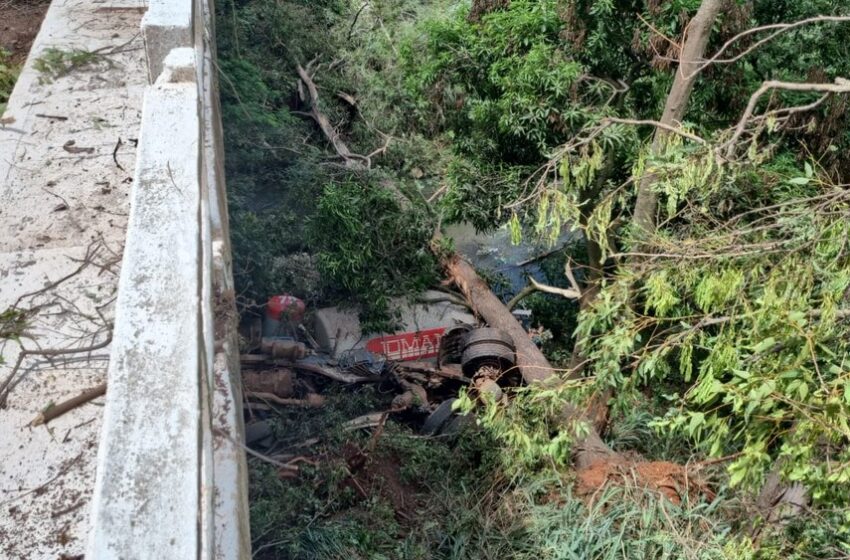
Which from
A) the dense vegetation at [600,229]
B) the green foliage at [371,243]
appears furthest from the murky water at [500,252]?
the green foliage at [371,243]

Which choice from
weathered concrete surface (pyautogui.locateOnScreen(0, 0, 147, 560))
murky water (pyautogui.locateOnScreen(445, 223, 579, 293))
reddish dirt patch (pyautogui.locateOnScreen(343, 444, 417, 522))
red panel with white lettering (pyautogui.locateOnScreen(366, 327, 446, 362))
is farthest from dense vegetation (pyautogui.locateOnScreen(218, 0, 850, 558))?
weathered concrete surface (pyautogui.locateOnScreen(0, 0, 147, 560))

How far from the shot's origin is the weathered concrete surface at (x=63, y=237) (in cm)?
241

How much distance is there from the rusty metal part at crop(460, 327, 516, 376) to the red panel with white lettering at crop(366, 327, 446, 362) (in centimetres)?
82

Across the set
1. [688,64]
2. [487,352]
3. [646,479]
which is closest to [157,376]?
[646,479]

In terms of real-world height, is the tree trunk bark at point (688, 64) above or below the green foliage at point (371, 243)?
above

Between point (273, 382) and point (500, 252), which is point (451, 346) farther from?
point (500, 252)

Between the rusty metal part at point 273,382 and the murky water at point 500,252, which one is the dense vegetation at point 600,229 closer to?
the rusty metal part at point 273,382

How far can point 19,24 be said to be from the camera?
206 inches

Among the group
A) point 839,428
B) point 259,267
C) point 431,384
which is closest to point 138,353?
point 839,428

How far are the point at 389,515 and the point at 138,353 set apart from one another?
170 inches

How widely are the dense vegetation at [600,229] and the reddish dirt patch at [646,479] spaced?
6.4 inches

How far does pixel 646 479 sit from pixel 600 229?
2320mm

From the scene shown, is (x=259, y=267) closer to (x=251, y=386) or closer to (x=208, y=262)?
(x=251, y=386)

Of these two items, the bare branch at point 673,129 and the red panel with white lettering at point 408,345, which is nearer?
the bare branch at point 673,129
